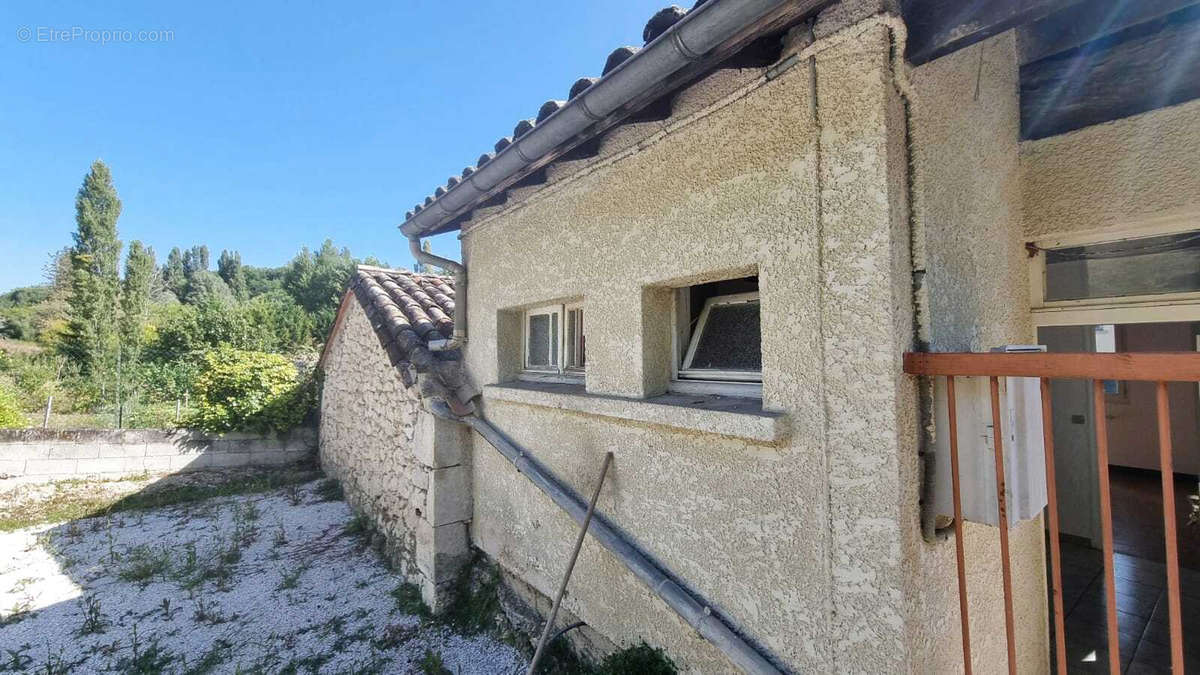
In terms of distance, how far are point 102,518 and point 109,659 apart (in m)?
5.65

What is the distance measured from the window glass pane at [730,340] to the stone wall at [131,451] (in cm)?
1177

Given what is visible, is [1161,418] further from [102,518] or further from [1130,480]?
[102,518]

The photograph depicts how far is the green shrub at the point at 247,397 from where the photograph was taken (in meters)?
10.9

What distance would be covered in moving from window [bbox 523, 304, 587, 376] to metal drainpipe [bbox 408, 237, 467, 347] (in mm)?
914

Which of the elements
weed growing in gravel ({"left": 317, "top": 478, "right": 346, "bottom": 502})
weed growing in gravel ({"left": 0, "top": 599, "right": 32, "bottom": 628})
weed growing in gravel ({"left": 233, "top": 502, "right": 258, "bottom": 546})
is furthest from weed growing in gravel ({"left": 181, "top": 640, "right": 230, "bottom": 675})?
weed growing in gravel ({"left": 317, "top": 478, "right": 346, "bottom": 502})

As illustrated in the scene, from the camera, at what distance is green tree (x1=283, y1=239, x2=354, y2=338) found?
40.6 m

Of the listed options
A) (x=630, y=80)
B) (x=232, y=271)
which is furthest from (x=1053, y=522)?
(x=232, y=271)

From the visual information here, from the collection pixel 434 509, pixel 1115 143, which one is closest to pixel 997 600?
pixel 1115 143

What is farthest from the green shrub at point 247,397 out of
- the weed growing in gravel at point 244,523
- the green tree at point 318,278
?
the green tree at point 318,278

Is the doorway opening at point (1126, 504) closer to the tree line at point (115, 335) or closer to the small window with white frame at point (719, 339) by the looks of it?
the small window with white frame at point (719, 339)

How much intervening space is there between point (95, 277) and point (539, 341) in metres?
26.9

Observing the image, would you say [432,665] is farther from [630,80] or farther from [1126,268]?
[1126,268]

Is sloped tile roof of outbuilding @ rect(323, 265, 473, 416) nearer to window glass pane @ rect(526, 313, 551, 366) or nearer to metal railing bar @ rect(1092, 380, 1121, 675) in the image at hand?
window glass pane @ rect(526, 313, 551, 366)

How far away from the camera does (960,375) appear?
73.9 inches
